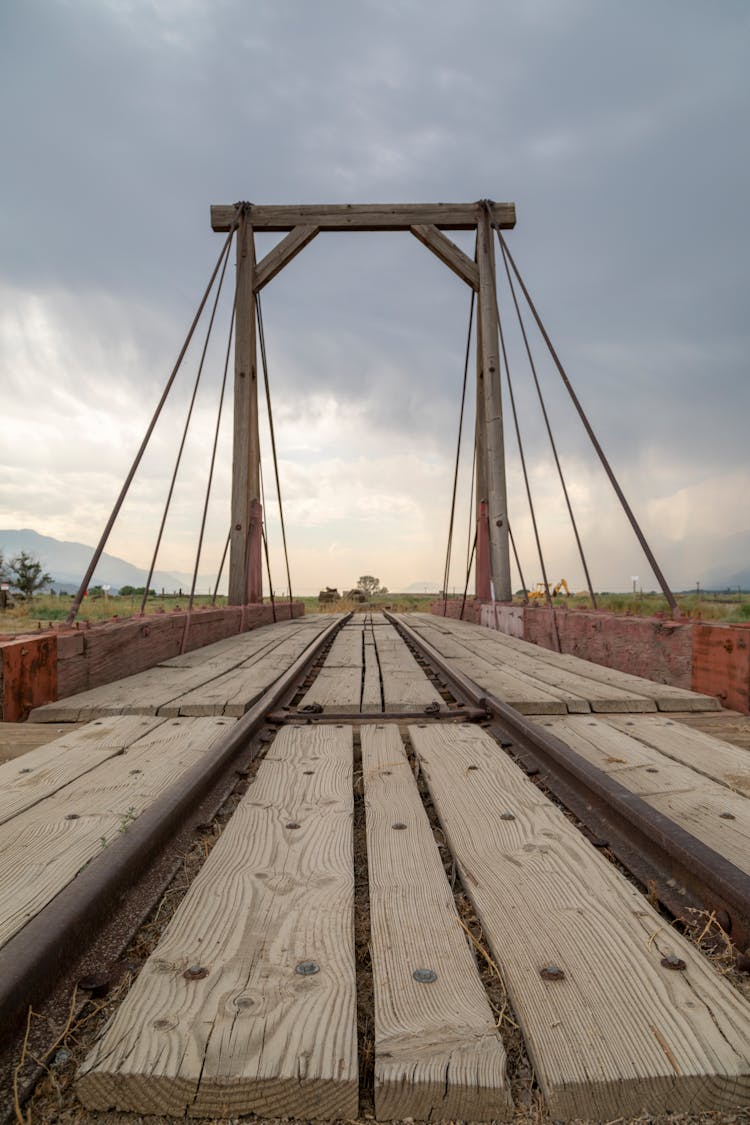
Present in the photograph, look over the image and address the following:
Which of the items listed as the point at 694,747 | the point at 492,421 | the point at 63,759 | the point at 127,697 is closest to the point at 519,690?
the point at 694,747

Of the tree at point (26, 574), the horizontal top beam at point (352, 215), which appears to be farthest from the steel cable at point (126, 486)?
the tree at point (26, 574)

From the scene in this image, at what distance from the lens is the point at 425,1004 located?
40.6 inches

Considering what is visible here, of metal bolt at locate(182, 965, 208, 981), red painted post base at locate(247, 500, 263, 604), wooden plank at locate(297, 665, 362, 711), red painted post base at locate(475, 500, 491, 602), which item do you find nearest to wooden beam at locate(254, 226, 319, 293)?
red painted post base at locate(247, 500, 263, 604)

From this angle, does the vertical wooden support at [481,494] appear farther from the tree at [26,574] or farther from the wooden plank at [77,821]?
the tree at [26,574]

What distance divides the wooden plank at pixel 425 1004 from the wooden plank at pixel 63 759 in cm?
103

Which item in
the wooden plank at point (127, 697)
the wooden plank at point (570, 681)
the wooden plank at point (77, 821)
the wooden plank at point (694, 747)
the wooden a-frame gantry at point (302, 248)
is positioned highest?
the wooden a-frame gantry at point (302, 248)

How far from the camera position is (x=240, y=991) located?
3.51 feet

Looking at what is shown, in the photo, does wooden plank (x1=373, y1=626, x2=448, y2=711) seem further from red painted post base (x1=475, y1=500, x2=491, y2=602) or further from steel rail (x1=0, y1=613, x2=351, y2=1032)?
red painted post base (x1=475, y1=500, x2=491, y2=602)

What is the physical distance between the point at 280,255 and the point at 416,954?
9.14m

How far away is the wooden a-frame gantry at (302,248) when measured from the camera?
8422 millimetres

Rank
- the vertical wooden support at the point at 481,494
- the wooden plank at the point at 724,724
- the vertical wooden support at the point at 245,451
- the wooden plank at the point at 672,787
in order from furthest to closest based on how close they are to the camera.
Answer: the vertical wooden support at the point at 481,494 → the vertical wooden support at the point at 245,451 → the wooden plank at the point at 724,724 → the wooden plank at the point at 672,787

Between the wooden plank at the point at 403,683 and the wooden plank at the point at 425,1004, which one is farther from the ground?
the wooden plank at the point at 403,683

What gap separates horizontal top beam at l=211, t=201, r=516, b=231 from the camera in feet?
29.0

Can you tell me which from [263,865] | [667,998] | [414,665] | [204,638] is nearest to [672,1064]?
[667,998]
